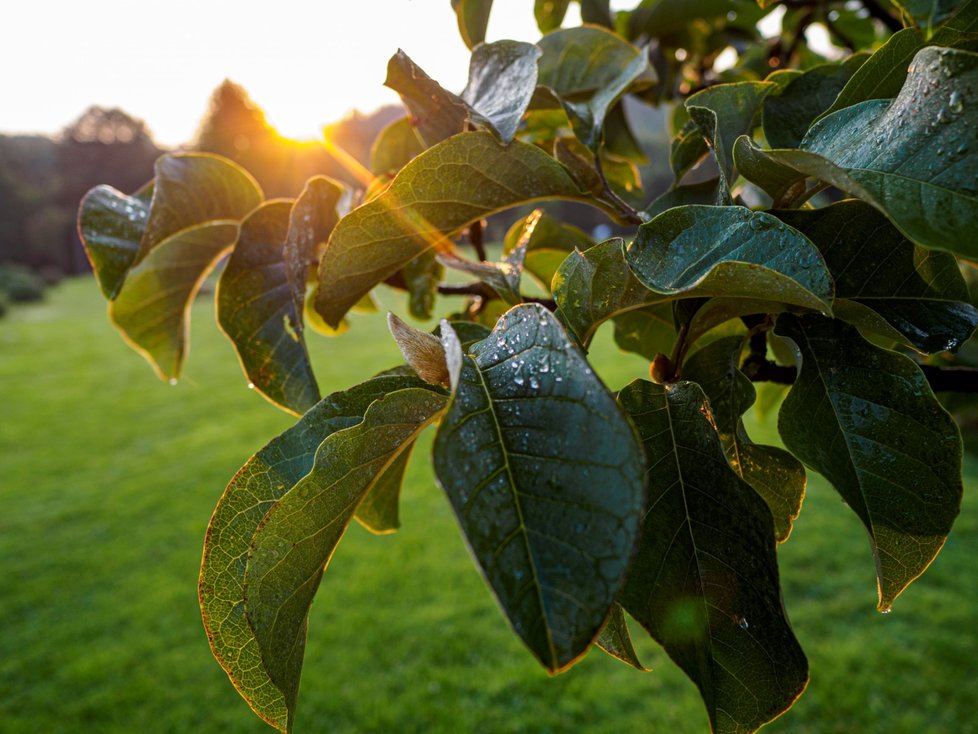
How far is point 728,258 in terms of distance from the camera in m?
0.41

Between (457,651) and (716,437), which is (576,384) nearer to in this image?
(716,437)

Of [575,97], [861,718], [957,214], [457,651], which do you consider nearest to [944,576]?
[861,718]

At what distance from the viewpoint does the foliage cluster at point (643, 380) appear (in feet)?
1.10

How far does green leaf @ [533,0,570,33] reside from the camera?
1369mm

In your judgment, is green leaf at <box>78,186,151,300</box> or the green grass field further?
the green grass field

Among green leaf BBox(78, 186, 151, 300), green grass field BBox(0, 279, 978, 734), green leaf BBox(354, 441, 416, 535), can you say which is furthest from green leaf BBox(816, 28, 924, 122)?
green grass field BBox(0, 279, 978, 734)

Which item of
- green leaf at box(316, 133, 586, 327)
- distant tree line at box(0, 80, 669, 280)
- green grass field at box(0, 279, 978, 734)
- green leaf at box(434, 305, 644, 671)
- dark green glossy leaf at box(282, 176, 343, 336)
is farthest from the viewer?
distant tree line at box(0, 80, 669, 280)

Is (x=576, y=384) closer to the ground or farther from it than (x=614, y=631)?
farther from it

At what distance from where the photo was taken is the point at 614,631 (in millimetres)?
514

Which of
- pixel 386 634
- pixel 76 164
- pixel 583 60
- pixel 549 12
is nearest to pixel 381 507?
pixel 583 60

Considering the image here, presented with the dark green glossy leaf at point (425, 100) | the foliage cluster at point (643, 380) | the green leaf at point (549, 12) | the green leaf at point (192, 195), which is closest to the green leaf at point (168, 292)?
the green leaf at point (192, 195)

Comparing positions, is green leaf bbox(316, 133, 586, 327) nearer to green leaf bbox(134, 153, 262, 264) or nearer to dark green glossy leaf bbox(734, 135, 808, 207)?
dark green glossy leaf bbox(734, 135, 808, 207)

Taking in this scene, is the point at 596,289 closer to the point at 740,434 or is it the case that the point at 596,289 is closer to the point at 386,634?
the point at 740,434

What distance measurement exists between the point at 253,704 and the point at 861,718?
336 centimetres
